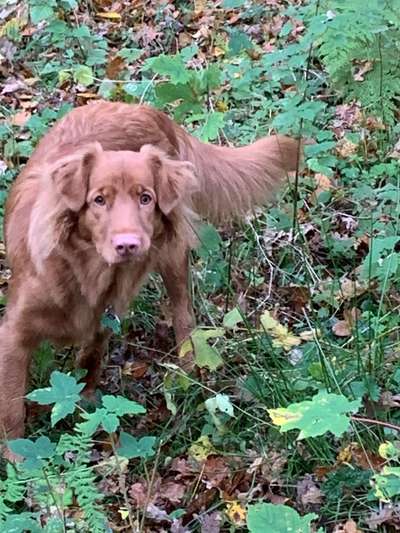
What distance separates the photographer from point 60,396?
273 centimetres

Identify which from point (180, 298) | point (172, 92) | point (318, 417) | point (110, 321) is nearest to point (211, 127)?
point (172, 92)

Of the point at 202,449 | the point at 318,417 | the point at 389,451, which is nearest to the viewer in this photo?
the point at 318,417

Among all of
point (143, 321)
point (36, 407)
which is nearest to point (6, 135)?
point (143, 321)

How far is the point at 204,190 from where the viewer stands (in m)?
4.29

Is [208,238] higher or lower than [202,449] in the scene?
higher

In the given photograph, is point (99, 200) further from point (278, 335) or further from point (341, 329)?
point (341, 329)

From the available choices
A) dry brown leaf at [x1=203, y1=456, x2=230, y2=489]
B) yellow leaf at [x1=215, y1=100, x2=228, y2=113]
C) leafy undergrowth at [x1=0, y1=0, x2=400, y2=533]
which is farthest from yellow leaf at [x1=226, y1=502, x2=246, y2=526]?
yellow leaf at [x1=215, y1=100, x2=228, y2=113]

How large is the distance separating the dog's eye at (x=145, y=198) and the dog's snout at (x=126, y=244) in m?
0.22

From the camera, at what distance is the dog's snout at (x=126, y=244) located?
309 centimetres

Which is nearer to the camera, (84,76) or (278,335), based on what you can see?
(278,335)

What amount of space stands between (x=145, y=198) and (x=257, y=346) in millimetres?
741

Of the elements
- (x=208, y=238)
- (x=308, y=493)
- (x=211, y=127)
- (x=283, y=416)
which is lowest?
(x=308, y=493)

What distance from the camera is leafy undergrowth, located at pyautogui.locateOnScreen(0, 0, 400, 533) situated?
2.95m

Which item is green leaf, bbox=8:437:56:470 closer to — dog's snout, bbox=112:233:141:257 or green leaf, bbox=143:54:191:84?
dog's snout, bbox=112:233:141:257
